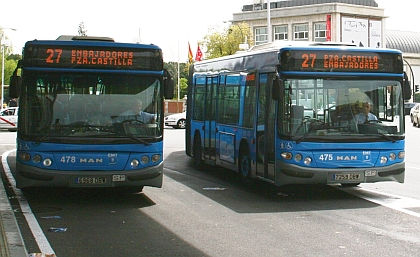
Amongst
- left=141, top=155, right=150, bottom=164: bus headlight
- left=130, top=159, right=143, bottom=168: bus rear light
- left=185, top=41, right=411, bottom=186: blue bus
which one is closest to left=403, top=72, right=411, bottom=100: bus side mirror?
left=185, top=41, right=411, bottom=186: blue bus

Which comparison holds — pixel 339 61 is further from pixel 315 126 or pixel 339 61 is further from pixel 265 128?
pixel 265 128

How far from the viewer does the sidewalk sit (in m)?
8.54

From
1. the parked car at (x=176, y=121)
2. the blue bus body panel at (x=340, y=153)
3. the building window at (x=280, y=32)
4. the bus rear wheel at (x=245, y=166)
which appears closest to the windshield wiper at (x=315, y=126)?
the blue bus body panel at (x=340, y=153)

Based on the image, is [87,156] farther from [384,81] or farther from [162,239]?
[384,81]

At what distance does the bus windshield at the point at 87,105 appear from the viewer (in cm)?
1270

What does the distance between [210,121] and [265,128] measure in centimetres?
426

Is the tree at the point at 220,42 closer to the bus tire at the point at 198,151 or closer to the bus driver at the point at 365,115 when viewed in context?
the bus tire at the point at 198,151

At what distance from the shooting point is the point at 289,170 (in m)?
13.3

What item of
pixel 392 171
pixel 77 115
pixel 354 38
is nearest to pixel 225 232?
pixel 77 115

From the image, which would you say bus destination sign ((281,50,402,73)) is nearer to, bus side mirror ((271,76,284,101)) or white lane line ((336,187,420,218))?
bus side mirror ((271,76,284,101))

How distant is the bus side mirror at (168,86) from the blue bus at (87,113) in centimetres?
2

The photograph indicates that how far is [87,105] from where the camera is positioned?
41.7ft

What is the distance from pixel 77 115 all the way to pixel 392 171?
17.8 ft

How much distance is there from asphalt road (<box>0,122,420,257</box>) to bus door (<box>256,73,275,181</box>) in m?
0.55
